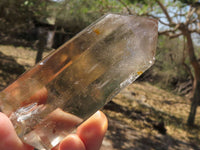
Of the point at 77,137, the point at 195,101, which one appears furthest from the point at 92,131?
the point at 195,101

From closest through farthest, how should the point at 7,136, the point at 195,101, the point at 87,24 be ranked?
the point at 7,136 → the point at 87,24 → the point at 195,101

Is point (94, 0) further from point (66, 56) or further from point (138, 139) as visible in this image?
point (138, 139)

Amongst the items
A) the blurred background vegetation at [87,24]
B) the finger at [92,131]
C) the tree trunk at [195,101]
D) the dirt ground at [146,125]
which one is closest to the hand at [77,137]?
the finger at [92,131]

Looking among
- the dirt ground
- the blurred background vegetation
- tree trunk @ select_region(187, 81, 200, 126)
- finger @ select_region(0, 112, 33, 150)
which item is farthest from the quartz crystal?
tree trunk @ select_region(187, 81, 200, 126)

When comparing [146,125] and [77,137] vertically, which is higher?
[77,137]

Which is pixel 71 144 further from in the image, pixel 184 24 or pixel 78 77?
pixel 184 24

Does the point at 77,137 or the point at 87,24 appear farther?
the point at 87,24

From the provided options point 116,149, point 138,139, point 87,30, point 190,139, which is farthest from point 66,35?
point 190,139

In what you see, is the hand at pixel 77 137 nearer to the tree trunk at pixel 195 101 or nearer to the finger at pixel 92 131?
the finger at pixel 92 131
